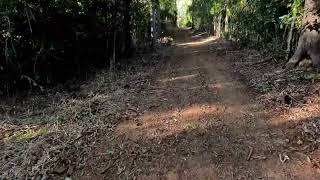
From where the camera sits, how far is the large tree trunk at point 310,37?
28.6 feet

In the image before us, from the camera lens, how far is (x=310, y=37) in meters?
8.93

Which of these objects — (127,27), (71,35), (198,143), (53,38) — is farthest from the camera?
(127,27)

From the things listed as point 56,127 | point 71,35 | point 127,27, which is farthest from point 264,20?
point 56,127

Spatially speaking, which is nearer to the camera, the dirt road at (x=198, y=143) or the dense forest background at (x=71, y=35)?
the dirt road at (x=198, y=143)

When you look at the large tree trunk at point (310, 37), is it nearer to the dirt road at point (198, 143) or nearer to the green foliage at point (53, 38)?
the dirt road at point (198, 143)

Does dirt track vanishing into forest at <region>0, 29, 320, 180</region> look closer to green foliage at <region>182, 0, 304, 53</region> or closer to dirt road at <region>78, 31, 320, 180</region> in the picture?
dirt road at <region>78, 31, 320, 180</region>

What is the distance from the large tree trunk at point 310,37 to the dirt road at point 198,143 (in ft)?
6.80

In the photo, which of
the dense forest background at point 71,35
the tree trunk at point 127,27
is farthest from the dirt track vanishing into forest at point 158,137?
the tree trunk at point 127,27

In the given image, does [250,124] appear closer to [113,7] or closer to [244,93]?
[244,93]

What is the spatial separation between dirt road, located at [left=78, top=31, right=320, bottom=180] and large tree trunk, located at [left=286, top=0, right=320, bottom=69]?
6.80 ft

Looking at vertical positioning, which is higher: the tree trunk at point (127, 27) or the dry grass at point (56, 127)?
the tree trunk at point (127, 27)

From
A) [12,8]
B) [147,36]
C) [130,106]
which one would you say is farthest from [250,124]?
[147,36]

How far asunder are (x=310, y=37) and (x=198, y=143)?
517 centimetres

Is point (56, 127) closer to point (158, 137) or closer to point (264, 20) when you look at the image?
point (158, 137)
